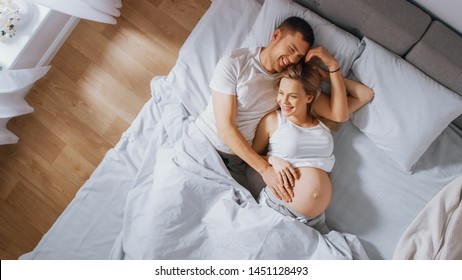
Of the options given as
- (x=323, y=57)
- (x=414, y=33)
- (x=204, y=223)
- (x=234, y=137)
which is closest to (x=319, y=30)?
(x=323, y=57)

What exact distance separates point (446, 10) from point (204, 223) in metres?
1.41

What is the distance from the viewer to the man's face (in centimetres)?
153

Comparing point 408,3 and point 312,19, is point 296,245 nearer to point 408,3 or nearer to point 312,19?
point 312,19

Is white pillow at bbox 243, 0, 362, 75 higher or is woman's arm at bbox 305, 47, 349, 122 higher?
white pillow at bbox 243, 0, 362, 75

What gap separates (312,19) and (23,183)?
1741mm

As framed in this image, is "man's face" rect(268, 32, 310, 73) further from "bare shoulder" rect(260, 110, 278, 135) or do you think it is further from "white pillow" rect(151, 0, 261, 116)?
"white pillow" rect(151, 0, 261, 116)

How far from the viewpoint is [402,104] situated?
1.63m

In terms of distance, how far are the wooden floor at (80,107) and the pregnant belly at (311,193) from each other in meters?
1.03

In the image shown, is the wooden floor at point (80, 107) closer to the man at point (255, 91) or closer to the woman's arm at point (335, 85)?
the man at point (255, 91)

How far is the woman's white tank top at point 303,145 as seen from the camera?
1.62 m

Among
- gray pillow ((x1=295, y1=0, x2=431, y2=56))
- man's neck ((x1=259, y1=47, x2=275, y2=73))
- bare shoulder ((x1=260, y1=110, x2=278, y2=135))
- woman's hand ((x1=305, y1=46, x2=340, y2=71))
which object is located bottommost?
bare shoulder ((x1=260, y1=110, x2=278, y2=135))

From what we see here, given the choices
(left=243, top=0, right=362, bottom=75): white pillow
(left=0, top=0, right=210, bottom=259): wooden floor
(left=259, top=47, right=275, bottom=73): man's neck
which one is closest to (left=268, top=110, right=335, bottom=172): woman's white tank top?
(left=259, top=47, right=275, bottom=73): man's neck

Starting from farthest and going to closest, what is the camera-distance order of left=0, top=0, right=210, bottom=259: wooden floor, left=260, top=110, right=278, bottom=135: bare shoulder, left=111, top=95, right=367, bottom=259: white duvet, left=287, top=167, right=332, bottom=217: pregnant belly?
left=0, top=0, right=210, bottom=259: wooden floor < left=260, top=110, right=278, bottom=135: bare shoulder < left=287, top=167, right=332, bottom=217: pregnant belly < left=111, top=95, right=367, bottom=259: white duvet

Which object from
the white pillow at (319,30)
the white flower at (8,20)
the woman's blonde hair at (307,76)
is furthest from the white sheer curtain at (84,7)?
the woman's blonde hair at (307,76)
